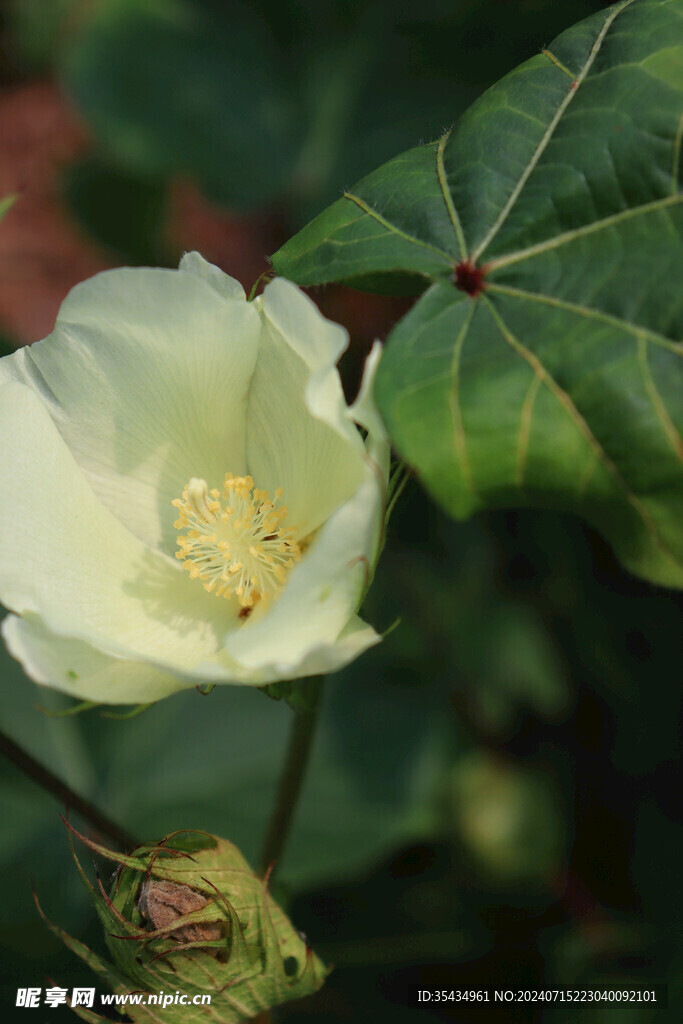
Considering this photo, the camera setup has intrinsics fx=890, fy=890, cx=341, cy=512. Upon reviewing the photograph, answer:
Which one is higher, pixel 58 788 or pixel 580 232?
pixel 580 232

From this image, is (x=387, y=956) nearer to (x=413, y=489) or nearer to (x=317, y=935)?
(x=317, y=935)

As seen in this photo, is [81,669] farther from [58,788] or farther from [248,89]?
[248,89]

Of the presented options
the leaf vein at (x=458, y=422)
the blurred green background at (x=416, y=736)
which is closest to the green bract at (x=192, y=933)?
the leaf vein at (x=458, y=422)

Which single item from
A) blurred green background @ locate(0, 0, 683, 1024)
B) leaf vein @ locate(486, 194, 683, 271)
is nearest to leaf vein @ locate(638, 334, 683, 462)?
leaf vein @ locate(486, 194, 683, 271)

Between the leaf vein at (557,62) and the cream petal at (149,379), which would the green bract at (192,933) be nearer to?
the cream petal at (149,379)

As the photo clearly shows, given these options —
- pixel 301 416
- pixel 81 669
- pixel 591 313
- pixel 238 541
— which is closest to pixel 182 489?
pixel 238 541
